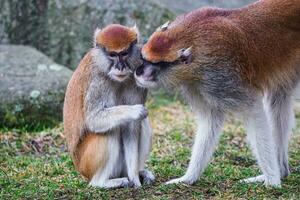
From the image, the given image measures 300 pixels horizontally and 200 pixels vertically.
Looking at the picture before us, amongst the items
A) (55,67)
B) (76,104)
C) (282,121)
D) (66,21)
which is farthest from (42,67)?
(282,121)

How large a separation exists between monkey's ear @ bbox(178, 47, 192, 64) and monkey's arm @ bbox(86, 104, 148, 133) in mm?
505

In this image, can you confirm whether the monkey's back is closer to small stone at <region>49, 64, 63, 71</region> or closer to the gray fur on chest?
the gray fur on chest

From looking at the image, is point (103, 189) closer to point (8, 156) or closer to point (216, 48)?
point (216, 48)

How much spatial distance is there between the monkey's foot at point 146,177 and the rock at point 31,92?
277 centimetres

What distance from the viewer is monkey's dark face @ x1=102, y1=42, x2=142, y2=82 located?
6066mm

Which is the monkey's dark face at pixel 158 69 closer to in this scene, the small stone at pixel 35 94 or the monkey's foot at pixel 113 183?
the monkey's foot at pixel 113 183

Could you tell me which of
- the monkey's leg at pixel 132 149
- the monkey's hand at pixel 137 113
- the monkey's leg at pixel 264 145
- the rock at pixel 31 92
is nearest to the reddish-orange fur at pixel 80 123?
the monkey's leg at pixel 132 149

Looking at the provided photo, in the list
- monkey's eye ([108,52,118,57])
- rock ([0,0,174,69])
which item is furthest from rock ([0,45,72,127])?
monkey's eye ([108,52,118,57])

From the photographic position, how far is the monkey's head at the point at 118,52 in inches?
239

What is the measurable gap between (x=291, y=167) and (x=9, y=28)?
5.11 meters

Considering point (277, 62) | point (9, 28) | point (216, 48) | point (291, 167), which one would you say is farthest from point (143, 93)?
point (9, 28)

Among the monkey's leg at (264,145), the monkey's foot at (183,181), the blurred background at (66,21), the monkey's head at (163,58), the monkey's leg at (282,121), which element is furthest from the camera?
the blurred background at (66,21)

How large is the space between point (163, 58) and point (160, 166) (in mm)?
1598

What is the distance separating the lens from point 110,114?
243 inches
